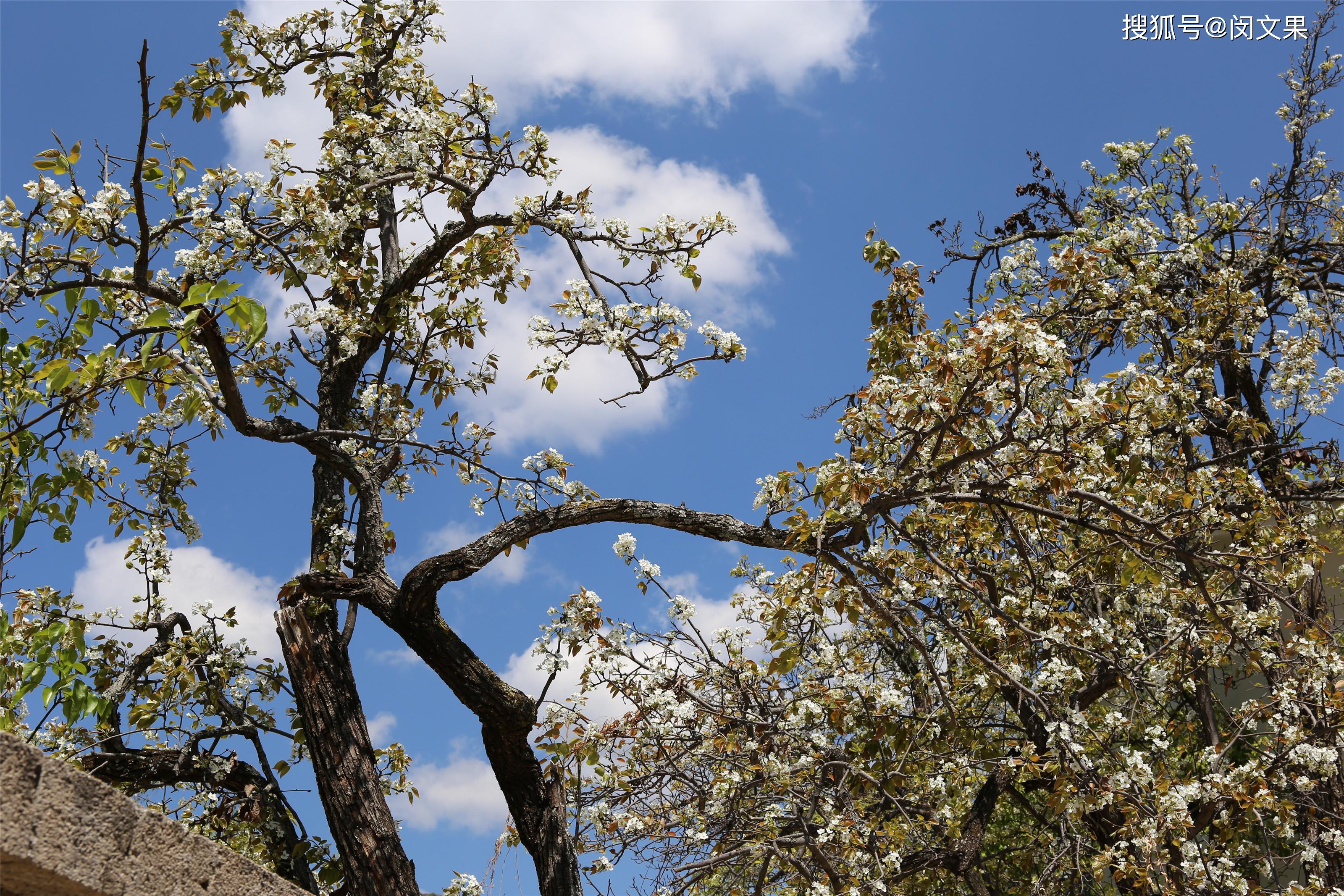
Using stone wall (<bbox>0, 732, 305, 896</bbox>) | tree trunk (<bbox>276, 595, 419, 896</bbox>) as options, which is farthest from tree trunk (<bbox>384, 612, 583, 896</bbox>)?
stone wall (<bbox>0, 732, 305, 896</bbox>)

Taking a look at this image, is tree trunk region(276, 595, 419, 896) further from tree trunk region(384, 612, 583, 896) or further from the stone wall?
the stone wall

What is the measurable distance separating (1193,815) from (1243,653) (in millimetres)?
978

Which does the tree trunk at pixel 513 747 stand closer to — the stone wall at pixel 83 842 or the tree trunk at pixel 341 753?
the tree trunk at pixel 341 753

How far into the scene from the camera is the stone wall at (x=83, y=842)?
1.84m

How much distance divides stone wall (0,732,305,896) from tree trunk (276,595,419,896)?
7.33 ft

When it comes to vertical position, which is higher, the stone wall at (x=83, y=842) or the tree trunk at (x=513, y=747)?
the tree trunk at (x=513, y=747)

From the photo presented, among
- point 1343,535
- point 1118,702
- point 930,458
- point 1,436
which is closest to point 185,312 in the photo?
point 1,436

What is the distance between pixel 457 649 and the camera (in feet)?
15.1

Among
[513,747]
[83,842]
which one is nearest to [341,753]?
[513,747]

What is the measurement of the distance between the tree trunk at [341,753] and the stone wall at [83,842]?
7.33ft

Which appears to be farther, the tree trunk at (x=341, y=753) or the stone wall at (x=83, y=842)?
the tree trunk at (x=341, y=753)

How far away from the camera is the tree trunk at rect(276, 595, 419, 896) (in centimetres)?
437

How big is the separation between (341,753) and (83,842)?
268 cm

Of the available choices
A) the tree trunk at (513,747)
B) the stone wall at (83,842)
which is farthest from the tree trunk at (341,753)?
the stone wall at (83,842)
